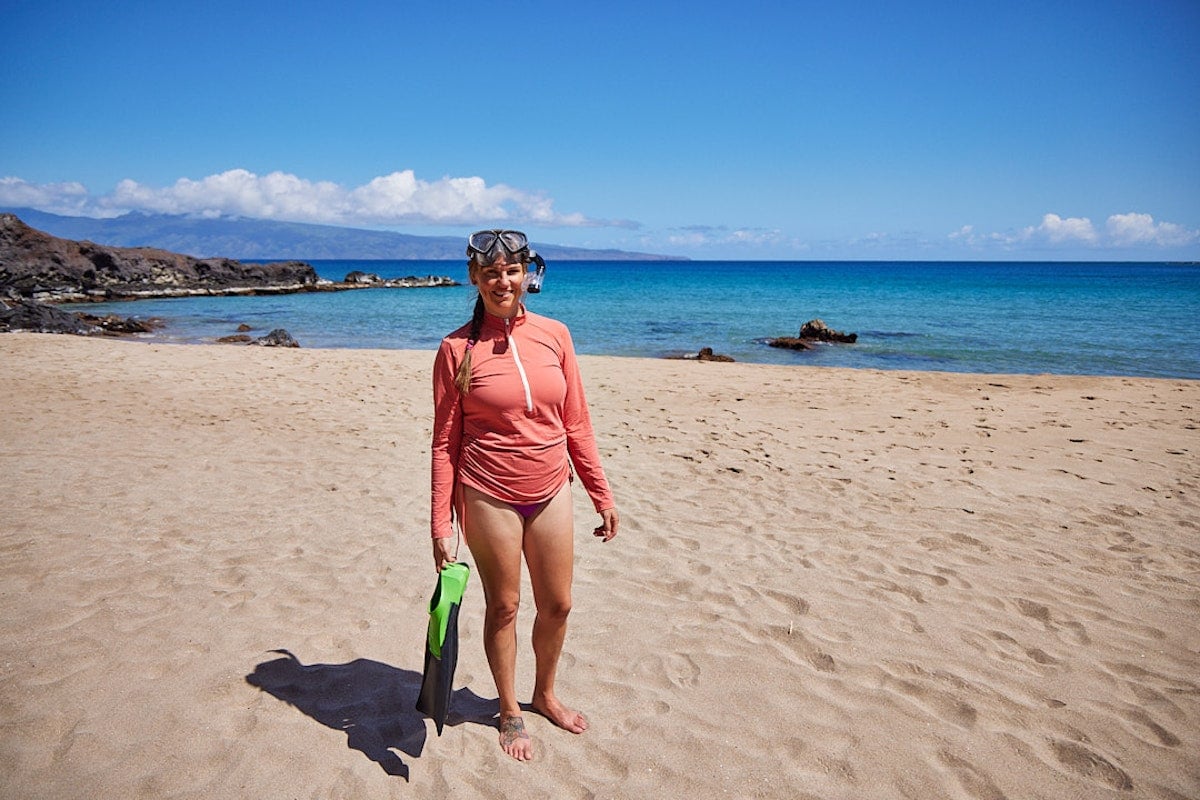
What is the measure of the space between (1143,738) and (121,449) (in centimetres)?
853

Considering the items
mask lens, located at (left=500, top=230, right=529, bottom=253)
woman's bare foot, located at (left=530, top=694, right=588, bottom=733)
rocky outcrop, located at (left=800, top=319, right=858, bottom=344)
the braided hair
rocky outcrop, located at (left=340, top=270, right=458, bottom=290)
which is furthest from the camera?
rocky outcrop, located at (left=340, top=270, right=458, bottom=290)

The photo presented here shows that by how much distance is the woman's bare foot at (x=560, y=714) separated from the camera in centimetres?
313

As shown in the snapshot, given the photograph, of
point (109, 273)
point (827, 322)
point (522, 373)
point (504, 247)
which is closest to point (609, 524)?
point (522, 373)

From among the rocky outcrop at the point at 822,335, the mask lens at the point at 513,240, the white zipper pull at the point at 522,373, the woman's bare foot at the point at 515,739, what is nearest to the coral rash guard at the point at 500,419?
the white zipper pull at the point at 522,373

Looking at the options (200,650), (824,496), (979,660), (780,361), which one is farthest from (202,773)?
(780,361)

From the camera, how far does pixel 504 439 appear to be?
271cm

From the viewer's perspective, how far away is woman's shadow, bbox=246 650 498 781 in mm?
3048

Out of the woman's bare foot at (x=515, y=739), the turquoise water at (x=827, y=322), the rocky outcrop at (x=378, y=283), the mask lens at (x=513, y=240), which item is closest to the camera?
the mask lens at (x=513, y=240)

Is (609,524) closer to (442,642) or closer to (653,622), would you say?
(442,642)

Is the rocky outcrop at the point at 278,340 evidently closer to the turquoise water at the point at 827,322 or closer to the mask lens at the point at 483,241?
the turquoise water at the point at 827,322

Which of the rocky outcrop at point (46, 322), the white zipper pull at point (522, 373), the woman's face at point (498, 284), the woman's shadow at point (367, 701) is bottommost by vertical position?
the woman's shadow at point (367, 701)

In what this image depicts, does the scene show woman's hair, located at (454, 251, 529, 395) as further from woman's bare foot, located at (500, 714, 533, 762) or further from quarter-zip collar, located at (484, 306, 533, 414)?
woman's bare foot, located at (500, 714, 533, 762)

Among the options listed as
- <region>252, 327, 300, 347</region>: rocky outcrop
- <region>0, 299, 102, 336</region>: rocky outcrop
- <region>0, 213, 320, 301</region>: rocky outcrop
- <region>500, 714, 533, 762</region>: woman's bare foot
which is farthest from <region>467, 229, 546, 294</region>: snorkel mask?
<region>0, 213, 320, 301</region>: rocky outcrop

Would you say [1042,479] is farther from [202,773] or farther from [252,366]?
[252,366]
